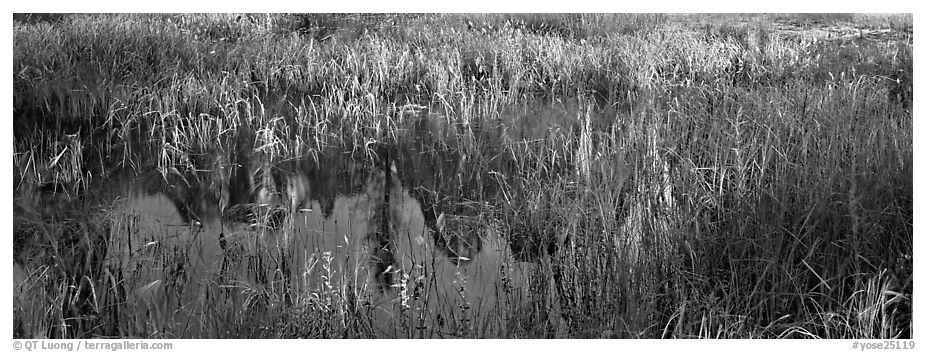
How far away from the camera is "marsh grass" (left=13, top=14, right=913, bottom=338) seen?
8.95ft

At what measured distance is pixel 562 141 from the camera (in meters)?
3.91

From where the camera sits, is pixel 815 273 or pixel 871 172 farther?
pixel 871 172

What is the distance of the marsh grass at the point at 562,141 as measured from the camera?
8.95 ft

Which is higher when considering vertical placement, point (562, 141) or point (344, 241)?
point (562, 141)

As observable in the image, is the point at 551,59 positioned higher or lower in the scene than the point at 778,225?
higher

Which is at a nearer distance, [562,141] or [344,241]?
[344,241]

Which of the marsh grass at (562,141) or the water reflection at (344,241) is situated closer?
the marsh grass at (562,141)

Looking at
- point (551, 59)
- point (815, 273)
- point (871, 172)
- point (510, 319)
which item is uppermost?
point (551, 59)

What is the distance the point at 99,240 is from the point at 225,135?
3.53ft

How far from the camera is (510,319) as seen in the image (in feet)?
8.89

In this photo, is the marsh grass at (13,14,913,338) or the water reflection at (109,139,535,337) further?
the water reflection at (109,139,535,337)
